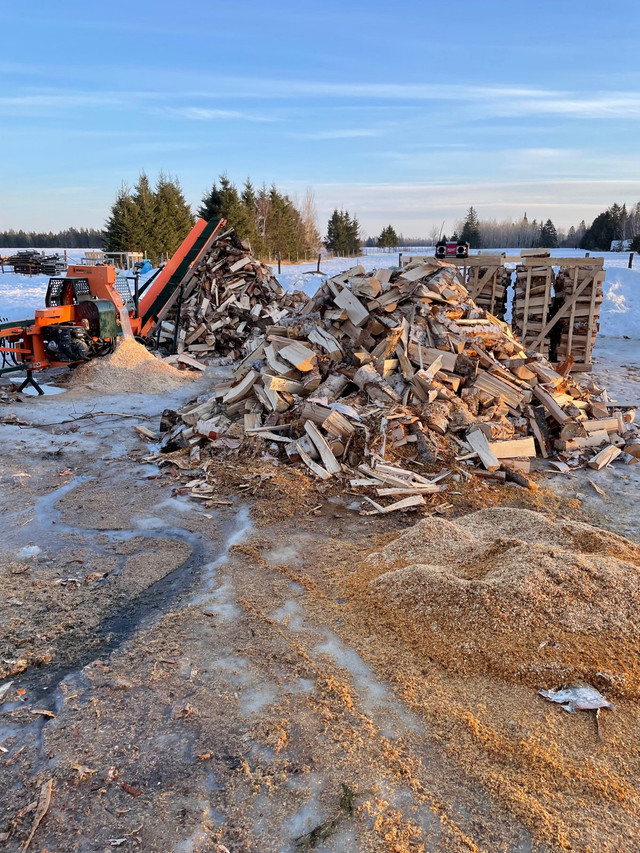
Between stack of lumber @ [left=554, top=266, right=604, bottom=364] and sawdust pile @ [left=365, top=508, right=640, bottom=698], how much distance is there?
422 inches

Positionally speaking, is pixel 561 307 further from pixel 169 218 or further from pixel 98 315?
pixel 169 218

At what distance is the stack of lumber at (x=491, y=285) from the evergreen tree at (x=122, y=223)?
23477 millimetres

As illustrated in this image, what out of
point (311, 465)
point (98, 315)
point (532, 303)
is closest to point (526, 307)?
point (532, 303)

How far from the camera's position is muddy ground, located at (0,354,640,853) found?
9.28 feet

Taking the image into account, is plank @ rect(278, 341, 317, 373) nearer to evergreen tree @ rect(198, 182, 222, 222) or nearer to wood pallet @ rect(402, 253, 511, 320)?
wood pallet @ rect(402, 253, 511, 320)

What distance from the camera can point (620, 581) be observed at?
4297mm

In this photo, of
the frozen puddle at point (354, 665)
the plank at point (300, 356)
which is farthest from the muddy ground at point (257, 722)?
the plank at point (300, 356)

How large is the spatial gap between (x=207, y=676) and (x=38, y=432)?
23.0 feet

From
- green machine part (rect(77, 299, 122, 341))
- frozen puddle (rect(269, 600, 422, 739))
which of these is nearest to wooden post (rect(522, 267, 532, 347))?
green machine part (rect(77, 299, 122, 341))

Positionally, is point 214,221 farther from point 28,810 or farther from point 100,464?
point 28,810

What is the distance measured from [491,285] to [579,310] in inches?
98.2

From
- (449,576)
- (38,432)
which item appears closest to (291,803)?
(449,576)

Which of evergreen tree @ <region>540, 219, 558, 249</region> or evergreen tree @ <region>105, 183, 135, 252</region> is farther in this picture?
evergreen tree @ <region>540, 219, 558, 249</region>

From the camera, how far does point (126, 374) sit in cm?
1254
